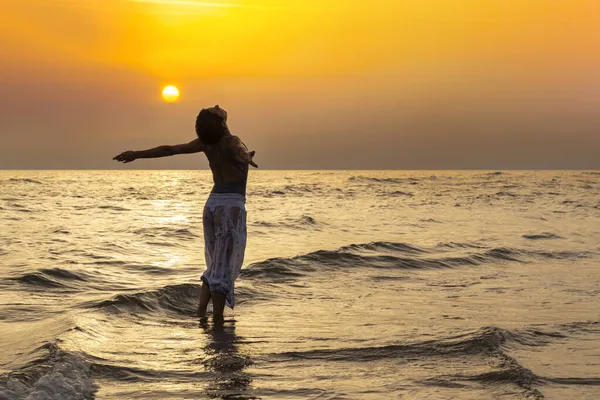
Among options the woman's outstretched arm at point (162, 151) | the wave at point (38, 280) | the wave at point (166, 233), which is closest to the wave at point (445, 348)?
the woman's outstretched arm at point (162, 151)

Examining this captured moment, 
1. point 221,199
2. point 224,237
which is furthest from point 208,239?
point 221,199

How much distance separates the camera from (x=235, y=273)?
7.47 meters

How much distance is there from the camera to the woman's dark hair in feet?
23.2

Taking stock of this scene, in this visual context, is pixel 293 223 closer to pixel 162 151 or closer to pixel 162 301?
pixel 162 301

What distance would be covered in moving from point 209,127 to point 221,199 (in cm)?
78

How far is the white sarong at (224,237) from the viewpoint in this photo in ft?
24.0

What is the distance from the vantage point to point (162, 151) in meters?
6.89

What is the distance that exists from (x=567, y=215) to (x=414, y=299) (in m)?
20.2

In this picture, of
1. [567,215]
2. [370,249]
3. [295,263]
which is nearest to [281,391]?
[295,263]

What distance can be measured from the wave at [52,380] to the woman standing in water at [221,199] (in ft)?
6.43

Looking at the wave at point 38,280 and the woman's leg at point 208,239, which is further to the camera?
the wave at point 38,280

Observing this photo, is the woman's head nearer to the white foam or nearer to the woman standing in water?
the woman standing in water

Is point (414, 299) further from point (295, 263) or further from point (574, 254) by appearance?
point (574, 254)

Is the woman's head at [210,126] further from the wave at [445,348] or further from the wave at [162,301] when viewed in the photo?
the wave at [162,301]
